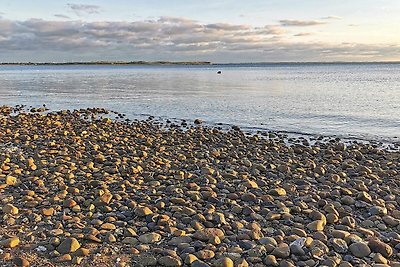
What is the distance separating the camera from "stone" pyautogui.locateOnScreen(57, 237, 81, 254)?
4855mm

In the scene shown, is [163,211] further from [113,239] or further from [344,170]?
[344,170]

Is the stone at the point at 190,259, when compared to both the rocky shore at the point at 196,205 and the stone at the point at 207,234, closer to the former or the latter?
the rocky shore at the point at 196,205

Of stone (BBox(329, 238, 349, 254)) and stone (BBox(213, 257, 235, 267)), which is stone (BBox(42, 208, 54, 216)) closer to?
stone (BBox(213, 257, 235, 267))

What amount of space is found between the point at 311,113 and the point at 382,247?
15979 mm

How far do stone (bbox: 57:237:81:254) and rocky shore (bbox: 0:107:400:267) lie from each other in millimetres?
14

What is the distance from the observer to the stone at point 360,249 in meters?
4.95

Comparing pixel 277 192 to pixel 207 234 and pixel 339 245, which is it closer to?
pixel 339 245

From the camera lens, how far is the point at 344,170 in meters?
9.18

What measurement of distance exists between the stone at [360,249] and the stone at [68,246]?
129 inches

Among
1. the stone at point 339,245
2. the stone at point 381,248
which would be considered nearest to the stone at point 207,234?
the stone at point 339,245

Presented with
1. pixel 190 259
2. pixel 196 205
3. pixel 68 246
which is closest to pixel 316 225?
pixel 196 205

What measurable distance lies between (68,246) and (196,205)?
88.7 inches

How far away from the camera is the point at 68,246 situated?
4895 mm

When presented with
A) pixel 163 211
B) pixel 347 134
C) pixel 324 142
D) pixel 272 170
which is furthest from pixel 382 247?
pixel 347 134
